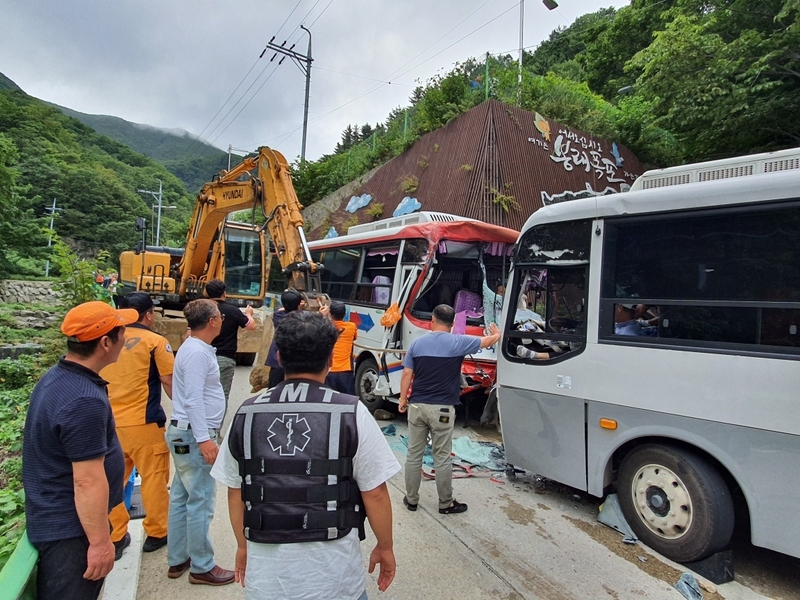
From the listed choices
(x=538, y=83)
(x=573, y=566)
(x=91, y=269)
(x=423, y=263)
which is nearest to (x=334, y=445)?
(x=573, y=566)

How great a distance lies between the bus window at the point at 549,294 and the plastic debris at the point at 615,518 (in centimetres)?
130

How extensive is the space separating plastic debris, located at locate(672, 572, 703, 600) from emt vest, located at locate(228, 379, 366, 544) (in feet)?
9.12

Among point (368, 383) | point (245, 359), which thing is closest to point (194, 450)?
point (368, 383)

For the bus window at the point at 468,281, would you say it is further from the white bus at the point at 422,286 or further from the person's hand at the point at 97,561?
the person's hand at the point at 97,561

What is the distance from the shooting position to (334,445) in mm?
1589

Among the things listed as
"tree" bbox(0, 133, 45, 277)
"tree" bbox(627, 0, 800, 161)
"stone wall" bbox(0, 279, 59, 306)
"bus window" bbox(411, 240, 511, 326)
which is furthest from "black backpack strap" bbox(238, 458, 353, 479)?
"stone wall" bbox(0, 279, 59, 306)

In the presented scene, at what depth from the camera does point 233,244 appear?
10.5 m

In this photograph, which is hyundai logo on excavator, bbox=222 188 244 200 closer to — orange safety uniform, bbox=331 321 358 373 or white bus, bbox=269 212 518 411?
white bus, bbox=269 212 518 411

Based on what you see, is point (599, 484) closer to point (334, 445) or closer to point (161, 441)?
point (334, 445)

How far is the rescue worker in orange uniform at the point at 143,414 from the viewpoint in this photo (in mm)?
3014

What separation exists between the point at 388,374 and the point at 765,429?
449 cm

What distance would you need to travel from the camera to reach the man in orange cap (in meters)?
1.83

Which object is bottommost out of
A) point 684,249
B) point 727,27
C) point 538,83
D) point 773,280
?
point 773,280

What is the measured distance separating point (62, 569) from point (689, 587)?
12.0ft
